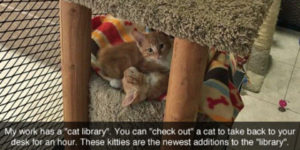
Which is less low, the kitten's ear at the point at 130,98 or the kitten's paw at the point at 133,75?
the kitten's paw at the point at 133,75

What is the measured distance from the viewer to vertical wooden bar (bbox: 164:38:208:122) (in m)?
0.66

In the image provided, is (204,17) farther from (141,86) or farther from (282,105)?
(282,105)

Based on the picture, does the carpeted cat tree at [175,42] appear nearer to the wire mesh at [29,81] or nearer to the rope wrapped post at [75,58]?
the rope wrapped post at [75,58]

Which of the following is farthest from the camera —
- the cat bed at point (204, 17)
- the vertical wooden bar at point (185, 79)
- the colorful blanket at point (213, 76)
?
the colorful blanket at point (213, 76)

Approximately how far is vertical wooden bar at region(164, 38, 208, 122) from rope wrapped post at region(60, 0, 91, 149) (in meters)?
0.31

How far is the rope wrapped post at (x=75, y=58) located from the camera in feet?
2.78

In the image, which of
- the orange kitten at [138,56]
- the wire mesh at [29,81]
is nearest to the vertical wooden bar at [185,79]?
the orange kitten at [138,56]

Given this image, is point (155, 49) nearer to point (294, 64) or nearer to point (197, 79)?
point (197, 79)

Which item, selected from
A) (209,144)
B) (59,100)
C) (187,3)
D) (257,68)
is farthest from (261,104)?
(187,3)

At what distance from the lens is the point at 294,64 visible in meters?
2.01

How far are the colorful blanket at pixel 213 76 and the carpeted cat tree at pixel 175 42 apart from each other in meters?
0.08

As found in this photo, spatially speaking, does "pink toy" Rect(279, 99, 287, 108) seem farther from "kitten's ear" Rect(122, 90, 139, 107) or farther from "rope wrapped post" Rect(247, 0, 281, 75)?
"kitten's ear" Rect(122, 90, 139, 107)

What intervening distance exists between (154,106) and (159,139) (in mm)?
135

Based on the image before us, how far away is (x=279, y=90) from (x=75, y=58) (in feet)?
4.29
